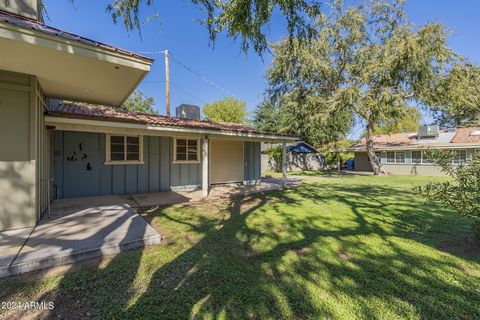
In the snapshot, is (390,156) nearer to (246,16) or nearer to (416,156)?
(416,156)

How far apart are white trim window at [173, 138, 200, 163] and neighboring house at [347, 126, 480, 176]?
16372 millimetres

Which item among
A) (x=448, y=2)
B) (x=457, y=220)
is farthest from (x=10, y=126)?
(x=448, y=2)

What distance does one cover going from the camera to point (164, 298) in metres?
2.43

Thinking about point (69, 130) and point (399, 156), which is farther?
point (399, 156)

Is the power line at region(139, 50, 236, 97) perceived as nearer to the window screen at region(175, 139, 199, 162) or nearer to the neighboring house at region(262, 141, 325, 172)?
the window screen at region(175, 139, 199, 162)

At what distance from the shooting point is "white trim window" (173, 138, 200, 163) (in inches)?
357

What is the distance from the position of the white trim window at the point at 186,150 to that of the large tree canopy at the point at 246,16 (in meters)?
4.94

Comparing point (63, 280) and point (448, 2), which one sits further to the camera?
point (448, 2)

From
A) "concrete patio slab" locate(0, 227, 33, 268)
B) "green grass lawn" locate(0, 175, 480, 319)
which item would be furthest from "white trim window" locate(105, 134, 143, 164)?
"green grass lawn" locate(0, 175, 480, 319)

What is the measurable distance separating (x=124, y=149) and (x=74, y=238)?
474cm

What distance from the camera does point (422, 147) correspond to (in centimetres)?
1733

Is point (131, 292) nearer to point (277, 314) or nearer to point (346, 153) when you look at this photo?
point (277, 314)

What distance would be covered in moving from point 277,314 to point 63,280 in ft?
8.06

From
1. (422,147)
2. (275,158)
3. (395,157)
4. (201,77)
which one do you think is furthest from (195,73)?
(395,157)
